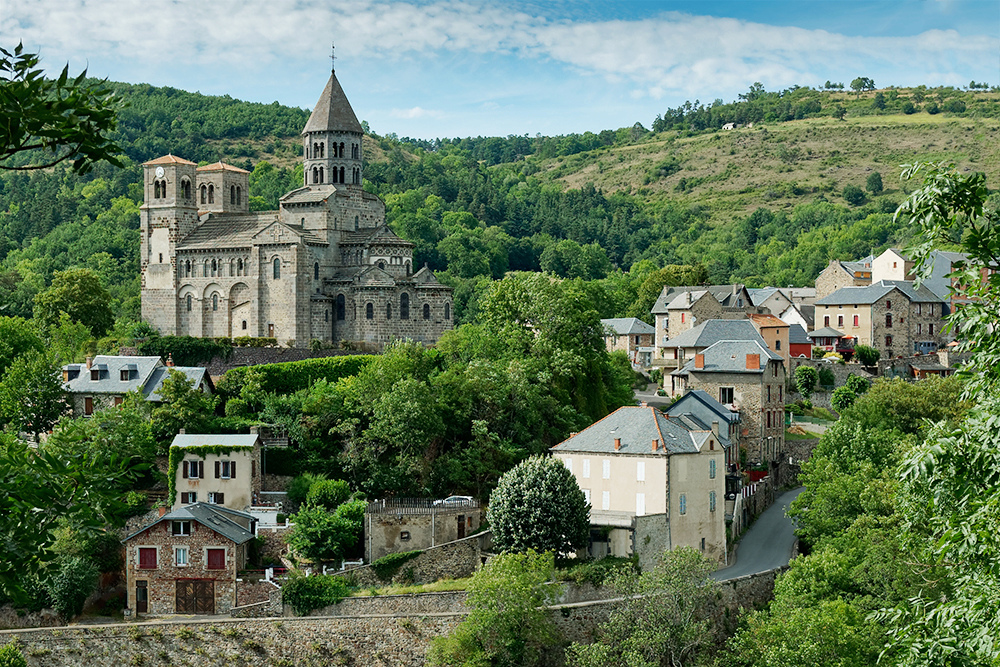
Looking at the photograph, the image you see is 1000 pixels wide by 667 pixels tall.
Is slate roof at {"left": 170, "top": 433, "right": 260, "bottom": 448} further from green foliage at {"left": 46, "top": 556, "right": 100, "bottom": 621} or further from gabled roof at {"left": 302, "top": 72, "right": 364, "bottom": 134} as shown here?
gabled roof at {"left": 302, "top": 72, "right": 364, "bottom": 134}

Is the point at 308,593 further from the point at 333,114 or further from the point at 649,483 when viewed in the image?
the point at 333,114

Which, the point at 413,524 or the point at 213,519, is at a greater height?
the point at 213,519

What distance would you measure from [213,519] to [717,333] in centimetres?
3602

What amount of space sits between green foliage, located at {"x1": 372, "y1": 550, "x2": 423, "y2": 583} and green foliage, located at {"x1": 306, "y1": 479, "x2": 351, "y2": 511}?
389 cm

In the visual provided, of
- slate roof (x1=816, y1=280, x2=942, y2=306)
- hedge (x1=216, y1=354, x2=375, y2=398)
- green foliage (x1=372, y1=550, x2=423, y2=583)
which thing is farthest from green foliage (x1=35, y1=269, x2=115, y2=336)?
slate roof (x1=816, y1=280, x2=942, y2=306)

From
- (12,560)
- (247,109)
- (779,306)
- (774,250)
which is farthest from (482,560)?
(247,109)

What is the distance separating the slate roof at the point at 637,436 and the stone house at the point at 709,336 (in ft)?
58.3

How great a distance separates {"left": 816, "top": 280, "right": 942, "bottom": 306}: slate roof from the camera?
3467 inches

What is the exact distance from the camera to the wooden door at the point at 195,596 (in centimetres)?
4712

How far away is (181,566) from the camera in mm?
47250

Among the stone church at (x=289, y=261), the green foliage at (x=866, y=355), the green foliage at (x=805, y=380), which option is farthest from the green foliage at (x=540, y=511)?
the green foliage at (x=866, y=355)

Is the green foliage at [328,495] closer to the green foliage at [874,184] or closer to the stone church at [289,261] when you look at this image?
the stone church at [289,261]

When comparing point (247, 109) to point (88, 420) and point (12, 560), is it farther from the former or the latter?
point (12, 560)

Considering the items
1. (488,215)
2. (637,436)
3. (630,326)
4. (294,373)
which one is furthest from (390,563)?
(488,215)
